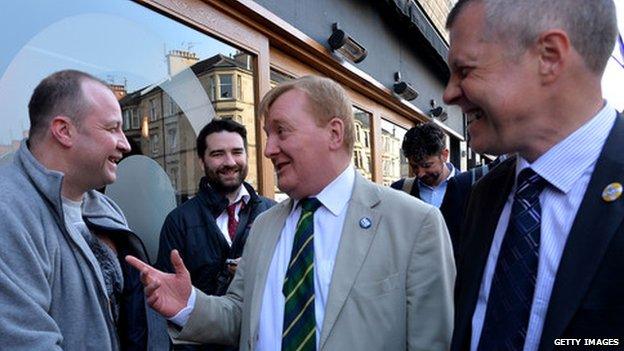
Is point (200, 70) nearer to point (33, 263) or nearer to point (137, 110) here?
point (137, 110)

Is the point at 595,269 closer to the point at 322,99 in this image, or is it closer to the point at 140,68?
the point at 322,99

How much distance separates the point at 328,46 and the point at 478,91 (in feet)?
12.8

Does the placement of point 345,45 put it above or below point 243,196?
above

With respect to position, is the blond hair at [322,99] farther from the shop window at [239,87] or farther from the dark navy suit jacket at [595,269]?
the shop window at [239,87]

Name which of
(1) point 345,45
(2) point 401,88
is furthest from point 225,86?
(2) point 401,88

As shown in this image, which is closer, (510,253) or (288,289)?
(510,253)

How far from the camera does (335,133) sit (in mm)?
1723

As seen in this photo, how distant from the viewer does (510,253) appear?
44.3 inches

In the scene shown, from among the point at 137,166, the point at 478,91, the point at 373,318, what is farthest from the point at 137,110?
the point at 478,91

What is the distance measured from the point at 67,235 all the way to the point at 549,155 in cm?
145

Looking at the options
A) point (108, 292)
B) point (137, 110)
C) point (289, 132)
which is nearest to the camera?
point (289, 132)

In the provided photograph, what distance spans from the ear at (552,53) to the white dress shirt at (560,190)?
133 mm

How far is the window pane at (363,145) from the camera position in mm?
6094
